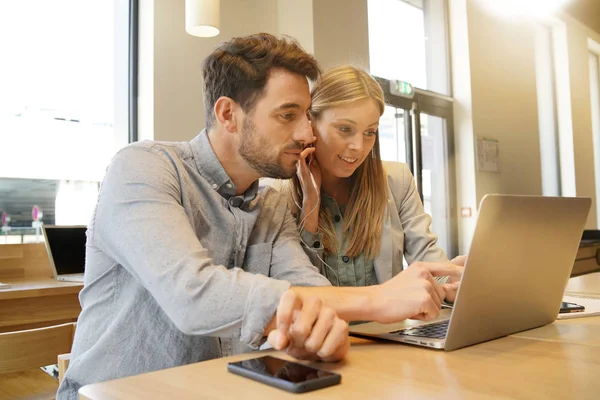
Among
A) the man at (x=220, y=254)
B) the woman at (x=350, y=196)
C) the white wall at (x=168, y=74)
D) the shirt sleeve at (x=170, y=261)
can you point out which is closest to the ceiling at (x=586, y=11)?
the white wall at (x=168, y=74)

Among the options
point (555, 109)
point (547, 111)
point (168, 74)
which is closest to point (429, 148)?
point (547, 111)

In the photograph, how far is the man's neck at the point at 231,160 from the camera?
4.08 ft

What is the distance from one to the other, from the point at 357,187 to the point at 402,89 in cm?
290

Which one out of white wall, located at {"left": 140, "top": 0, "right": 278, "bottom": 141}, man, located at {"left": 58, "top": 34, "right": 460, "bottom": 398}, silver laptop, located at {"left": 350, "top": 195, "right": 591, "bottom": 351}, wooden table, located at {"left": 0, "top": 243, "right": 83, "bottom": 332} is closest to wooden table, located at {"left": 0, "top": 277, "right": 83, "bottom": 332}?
wooden table, located at {"left": 0, "top": 243, "right": 83, "bottom": 332}

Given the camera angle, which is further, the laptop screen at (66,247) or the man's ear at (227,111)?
the laptop screen at (66,247)

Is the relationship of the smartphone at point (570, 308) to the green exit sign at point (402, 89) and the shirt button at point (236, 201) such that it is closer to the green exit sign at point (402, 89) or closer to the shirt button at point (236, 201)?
the shirt button at point (236, 201)

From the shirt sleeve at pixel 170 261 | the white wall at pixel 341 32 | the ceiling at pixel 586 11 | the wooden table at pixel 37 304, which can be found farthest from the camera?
the ceiling at pixel 586 11

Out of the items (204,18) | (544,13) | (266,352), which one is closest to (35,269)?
(204,18)

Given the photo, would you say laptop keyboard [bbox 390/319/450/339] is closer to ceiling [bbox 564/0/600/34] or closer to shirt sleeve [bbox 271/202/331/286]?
shirt sleeve [bbox 271/202/331/286]

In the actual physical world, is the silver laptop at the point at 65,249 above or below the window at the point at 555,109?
below

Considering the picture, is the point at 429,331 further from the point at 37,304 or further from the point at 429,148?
the point at 429,148

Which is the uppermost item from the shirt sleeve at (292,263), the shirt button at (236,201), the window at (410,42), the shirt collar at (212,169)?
the window at (410,42)

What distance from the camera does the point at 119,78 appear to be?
11.3ft

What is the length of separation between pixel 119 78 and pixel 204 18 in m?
0.99
